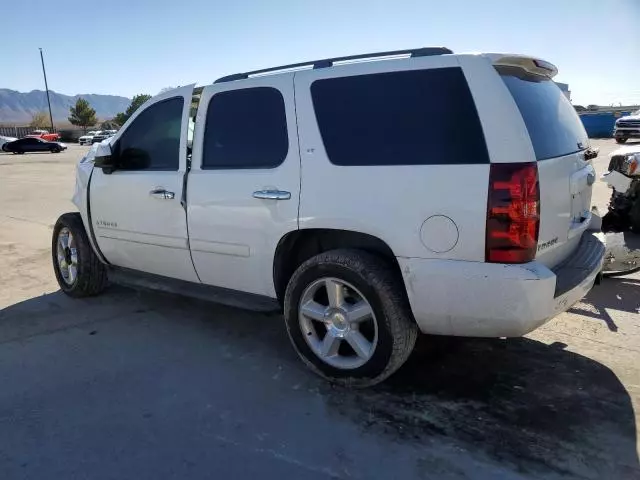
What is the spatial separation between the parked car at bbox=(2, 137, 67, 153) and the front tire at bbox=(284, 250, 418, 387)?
41677mm

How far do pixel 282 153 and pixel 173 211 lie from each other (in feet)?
3.56

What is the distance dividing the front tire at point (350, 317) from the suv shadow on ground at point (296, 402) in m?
0.17

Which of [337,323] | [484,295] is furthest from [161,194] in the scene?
[484,295]

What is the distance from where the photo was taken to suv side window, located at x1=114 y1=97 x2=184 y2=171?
412cm

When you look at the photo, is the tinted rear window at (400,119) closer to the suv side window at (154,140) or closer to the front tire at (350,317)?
the front tire at (350,317)

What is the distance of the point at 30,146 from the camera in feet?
130

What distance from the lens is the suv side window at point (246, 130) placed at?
3.50 meters

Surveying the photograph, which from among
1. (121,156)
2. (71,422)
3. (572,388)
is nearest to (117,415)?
(71,422)

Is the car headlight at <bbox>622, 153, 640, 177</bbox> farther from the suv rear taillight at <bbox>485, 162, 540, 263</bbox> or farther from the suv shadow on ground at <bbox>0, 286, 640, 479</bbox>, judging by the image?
the suv rear taillight at <bbox>485, 162, 540, 263</bbox>

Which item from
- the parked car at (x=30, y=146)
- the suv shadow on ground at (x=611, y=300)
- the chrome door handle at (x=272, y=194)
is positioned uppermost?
the chrome door handle at (x=272, y=194)

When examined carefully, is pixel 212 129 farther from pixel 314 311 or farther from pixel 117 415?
pixel 117 415

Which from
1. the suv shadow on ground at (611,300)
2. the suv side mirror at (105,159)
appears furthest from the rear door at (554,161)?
the suv side mirror at (105,159)

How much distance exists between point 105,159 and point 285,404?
2608 millimetres

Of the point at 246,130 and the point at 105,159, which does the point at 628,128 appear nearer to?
the point at 246,130
